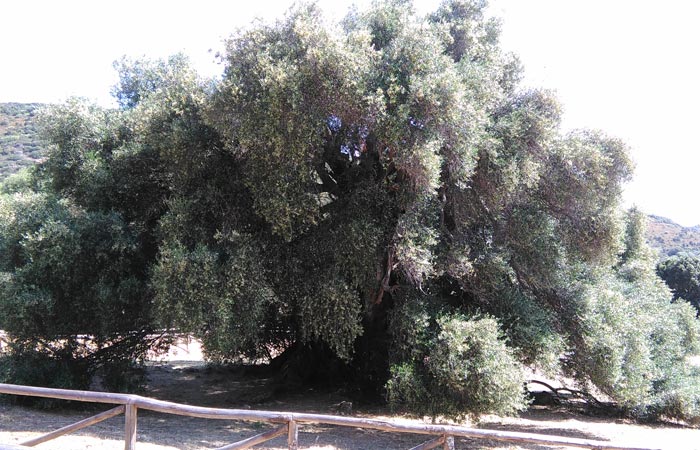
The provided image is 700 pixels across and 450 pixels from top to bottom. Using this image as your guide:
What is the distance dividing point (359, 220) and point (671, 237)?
83.6 m

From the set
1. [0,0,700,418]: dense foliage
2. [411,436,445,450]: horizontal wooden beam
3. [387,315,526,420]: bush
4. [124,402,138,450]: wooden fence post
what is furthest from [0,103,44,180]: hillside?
[411,436,445,450]: horizontal wooden beam

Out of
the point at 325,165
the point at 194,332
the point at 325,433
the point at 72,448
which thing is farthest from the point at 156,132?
the point at 325,433

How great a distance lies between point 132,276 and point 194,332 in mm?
2502

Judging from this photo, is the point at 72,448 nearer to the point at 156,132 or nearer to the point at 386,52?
the point at 156,132

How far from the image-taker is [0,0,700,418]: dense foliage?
941cm

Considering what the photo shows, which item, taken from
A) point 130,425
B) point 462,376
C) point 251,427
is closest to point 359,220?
point 462,376

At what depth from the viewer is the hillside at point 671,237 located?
7334 cm

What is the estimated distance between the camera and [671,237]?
7925 centimetres

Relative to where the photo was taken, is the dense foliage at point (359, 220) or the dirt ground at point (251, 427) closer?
the dirt ground at point (251, 427)

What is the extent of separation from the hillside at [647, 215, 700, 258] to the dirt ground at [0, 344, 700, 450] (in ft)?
217

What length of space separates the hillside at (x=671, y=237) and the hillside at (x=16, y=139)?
73.5 meters

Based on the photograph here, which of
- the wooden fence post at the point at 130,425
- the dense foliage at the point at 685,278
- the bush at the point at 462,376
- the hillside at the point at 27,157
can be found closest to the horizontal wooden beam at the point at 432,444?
the wooden fence post at the point at 130,425

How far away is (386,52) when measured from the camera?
10008 millimetres

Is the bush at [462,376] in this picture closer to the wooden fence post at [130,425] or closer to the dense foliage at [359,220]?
the dense foliage at [359,220]
